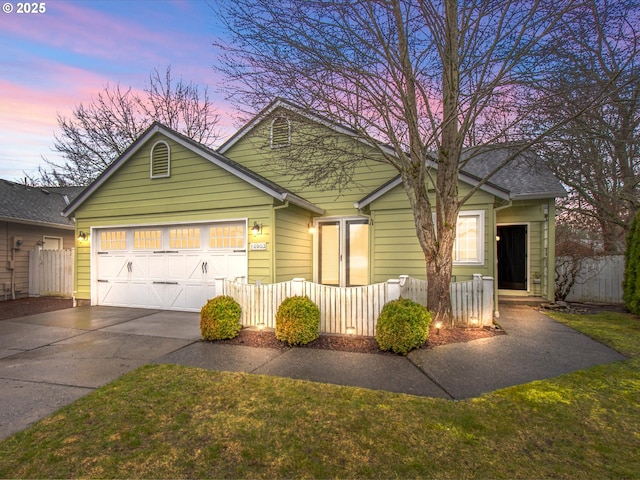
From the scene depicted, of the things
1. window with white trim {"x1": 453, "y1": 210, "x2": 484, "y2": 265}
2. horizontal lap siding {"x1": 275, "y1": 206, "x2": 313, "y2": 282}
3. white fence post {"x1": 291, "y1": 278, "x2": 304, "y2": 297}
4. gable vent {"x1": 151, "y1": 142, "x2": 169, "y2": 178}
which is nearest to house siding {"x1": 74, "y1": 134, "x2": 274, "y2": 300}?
gable vent {"x1": 151, "y1": 142, "x2": 169, "y2": 178}

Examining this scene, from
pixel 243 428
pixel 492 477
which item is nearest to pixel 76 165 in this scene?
pixel 243 428

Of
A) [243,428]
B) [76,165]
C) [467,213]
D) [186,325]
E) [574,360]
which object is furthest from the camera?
[76,165]

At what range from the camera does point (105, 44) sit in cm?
933

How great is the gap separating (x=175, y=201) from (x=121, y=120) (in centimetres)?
1490

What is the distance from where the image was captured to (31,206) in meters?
14.0

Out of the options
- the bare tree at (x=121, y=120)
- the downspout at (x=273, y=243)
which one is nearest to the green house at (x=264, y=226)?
the downspout at (x=273, y=243)

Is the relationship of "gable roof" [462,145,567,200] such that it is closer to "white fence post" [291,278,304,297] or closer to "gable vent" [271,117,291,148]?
"gable vent" [271,117,291,148]

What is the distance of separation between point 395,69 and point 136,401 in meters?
6.63

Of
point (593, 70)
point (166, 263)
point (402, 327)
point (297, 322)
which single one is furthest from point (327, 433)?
point (166, 263)

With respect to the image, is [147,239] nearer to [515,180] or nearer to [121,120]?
[515,180]

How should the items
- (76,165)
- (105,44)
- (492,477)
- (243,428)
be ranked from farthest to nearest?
(76,165)
(105,44)
(243,428)
(492,477)

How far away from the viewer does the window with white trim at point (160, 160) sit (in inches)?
354

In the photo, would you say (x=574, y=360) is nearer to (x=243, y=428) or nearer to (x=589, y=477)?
(x=589, y=477)

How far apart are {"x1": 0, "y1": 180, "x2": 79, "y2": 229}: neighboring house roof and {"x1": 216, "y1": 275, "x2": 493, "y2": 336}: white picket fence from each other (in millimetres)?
11264
